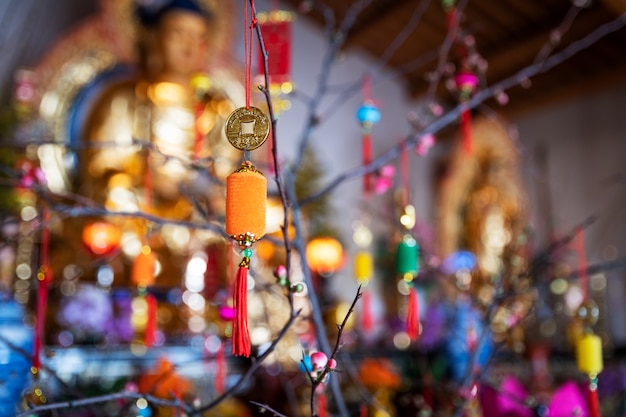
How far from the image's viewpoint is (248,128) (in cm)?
87

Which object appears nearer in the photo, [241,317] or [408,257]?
[241,317]

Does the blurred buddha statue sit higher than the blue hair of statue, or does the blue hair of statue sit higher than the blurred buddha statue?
the blue hair of statue

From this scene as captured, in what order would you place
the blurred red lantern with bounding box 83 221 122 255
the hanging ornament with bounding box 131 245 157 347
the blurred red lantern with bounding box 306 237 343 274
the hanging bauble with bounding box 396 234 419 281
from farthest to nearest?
the blurred red lantern with bounding box 306 237 343 274 → the blurred red lantern with bounding box 83 221 122 255 → the hanging ornament with bounding box 131 245 157 347 → the hanging bauble with bounding box 396 234 419 281

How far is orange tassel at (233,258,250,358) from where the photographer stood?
0.88 metres

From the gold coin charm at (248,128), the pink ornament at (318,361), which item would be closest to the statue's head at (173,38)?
the gold coin charm at (248,128)

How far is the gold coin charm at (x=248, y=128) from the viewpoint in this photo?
85 centimetres

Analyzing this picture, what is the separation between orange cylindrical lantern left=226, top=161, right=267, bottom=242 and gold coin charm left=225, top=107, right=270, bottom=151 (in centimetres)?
4

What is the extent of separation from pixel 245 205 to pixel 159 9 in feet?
15.6

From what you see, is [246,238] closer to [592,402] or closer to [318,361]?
[318,361]

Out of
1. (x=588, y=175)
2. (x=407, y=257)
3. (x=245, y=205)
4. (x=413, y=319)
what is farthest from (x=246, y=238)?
(x=588, y=175)

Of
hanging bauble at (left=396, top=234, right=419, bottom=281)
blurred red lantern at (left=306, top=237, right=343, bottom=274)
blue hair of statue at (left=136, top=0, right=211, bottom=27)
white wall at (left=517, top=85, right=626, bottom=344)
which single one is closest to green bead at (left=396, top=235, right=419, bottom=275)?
hanging bauble at (left=396, top=234, right=419, bottom=281)

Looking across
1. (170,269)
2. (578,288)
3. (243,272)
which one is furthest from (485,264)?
(243,272)

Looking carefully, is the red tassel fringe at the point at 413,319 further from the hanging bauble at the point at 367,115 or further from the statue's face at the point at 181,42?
the statue's face at the point at 181,42

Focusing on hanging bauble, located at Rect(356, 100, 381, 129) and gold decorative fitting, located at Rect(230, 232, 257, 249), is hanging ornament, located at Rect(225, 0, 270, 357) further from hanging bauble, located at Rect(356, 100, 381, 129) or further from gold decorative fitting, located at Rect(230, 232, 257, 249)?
hanging bauble, located at Rect(356, 100, 381, 129)
